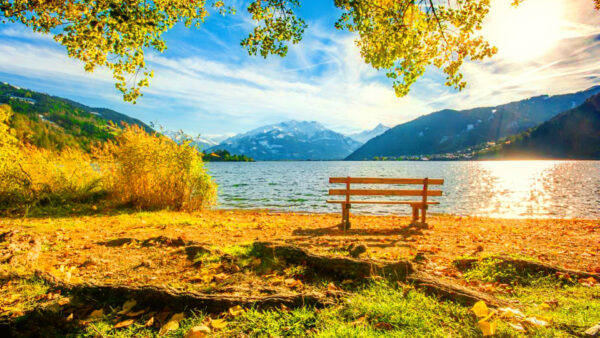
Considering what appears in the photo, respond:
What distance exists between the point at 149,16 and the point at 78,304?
23.4ft

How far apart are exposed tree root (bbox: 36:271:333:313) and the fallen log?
100 cm

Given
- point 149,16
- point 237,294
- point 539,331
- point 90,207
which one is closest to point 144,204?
point 90,207

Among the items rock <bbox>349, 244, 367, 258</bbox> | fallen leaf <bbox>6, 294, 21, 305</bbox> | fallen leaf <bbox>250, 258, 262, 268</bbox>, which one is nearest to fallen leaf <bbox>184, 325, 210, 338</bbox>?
fallen leaf <bbox>250, 258, 262, 268</bbox>

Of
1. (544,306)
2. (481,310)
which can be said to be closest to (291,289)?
(481,310)

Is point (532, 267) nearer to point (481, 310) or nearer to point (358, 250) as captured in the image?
point (481, 310)

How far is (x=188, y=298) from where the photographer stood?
120 inches

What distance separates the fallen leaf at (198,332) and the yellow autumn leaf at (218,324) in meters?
0.12

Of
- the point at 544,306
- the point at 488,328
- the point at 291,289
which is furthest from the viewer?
the point at 291,289

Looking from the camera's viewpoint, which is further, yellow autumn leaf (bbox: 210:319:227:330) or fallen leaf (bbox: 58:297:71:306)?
fallen leaf (bbox: 58:297:71:306)

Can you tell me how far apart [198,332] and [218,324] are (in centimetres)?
24

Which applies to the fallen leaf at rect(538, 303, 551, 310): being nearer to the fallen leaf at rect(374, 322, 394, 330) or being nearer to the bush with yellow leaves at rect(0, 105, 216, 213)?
the fallen leaf at rect(374, 322, 394, 330)

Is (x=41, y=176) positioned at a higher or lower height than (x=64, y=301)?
higher

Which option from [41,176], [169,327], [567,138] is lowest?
[169,327]

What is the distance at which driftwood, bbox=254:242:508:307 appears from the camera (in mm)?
3207
